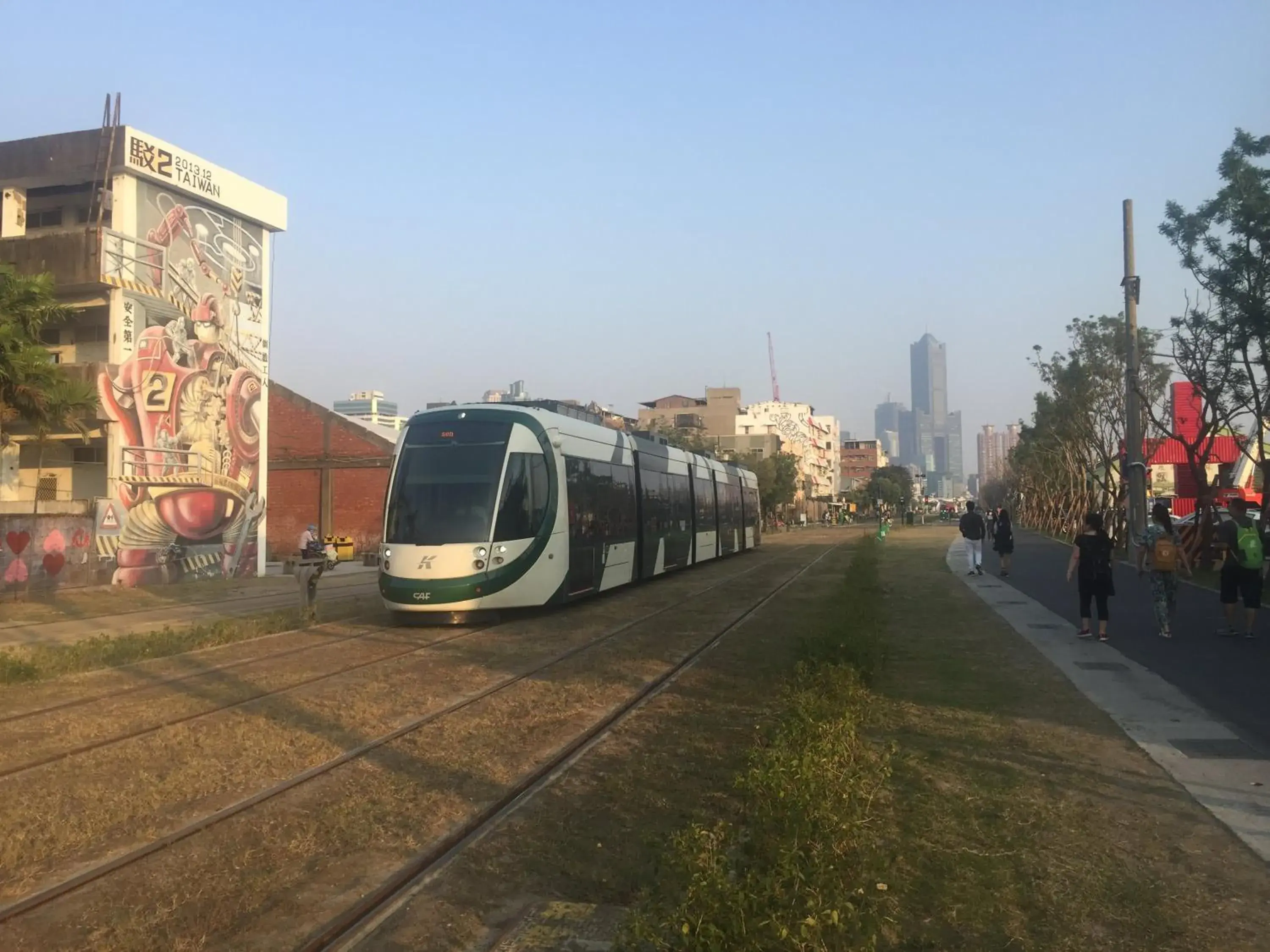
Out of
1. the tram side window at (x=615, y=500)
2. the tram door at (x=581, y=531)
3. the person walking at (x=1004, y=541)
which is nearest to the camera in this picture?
the tram door at (x=581, y=531)

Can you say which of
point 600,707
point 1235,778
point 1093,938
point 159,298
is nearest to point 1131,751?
point 1235,778

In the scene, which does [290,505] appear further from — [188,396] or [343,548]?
[188,396]

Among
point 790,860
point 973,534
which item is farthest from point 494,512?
point 973,534

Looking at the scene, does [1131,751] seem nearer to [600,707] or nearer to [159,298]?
[600,707]

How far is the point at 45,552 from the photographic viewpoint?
24.8 m

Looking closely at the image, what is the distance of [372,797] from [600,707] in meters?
3.12

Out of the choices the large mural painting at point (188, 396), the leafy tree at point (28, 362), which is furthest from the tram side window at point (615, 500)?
the large mural painting at point (188, 396)

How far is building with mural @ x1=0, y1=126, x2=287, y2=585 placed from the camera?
88.2 ft

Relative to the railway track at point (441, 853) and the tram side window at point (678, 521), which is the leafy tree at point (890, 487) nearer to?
the tram side window at point (678, 521)

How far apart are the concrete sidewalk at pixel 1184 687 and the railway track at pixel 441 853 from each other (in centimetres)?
409

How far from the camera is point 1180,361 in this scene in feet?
83.4

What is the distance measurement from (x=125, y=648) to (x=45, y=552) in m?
13.9

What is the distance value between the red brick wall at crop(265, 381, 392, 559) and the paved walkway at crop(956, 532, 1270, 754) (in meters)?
30.8

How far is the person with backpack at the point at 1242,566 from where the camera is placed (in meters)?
12.5
